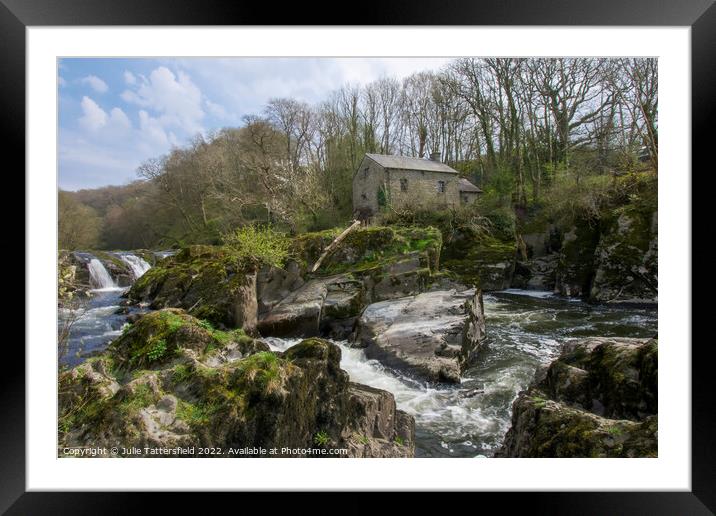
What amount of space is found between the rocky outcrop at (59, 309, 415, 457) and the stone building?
11.2m

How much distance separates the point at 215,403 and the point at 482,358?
4.98 m

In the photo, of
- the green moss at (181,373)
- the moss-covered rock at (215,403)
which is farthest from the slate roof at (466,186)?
the green moss at (181,373)

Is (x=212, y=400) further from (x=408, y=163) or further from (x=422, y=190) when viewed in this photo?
(x=408, y=163)

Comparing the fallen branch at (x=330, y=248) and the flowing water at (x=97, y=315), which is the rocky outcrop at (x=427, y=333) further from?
the flowing water at (x=97, y=315)

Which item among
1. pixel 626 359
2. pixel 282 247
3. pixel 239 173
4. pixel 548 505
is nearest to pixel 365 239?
pixel 282 247

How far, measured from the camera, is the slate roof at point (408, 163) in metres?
14.8

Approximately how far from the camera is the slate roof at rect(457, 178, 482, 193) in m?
16.3

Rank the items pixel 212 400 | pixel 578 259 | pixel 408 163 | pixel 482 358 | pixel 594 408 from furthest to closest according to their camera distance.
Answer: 1. pixel 408 163
2. pixel 578 259
3. pixel 482 358
4. pixel 594 408
5. pixel 212 400

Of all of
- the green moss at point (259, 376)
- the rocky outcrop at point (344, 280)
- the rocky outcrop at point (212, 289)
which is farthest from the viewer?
the rocky outcrop at point (344, 280)

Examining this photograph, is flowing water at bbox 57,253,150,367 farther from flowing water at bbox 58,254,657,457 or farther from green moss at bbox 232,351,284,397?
green moss at bbox 232,351,284,397

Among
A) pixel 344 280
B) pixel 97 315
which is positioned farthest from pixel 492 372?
pixel 97 315

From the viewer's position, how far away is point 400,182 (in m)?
14.9

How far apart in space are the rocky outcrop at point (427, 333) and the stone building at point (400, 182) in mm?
7932
